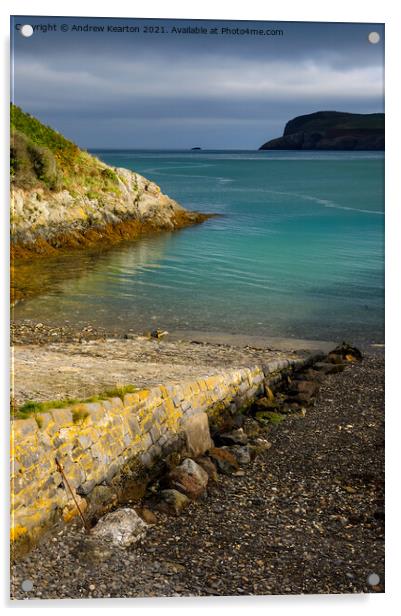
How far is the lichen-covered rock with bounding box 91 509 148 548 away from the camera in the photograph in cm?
756

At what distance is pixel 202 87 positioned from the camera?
8531 mm

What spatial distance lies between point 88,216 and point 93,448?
218 inches

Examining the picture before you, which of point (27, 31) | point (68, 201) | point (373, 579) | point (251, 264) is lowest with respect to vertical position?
point (373, 579)

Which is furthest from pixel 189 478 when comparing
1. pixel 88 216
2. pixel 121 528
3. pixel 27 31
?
pixel 88 216

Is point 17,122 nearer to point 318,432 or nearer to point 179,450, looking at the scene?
point 179,450

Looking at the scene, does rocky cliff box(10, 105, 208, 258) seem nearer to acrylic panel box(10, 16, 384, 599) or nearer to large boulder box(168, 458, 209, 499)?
acrylic panel box(10, 16, 384, 599)

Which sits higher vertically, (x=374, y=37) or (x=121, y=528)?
(x=374, y=37)

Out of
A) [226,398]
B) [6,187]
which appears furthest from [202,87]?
[226,398]

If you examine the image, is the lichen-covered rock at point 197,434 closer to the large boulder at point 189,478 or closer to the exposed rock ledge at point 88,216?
the large boulder at point 189,478

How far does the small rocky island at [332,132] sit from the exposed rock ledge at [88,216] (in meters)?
1.64

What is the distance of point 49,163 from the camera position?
11.9 metres

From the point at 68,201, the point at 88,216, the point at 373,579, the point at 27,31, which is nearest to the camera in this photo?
the point at 373,579
